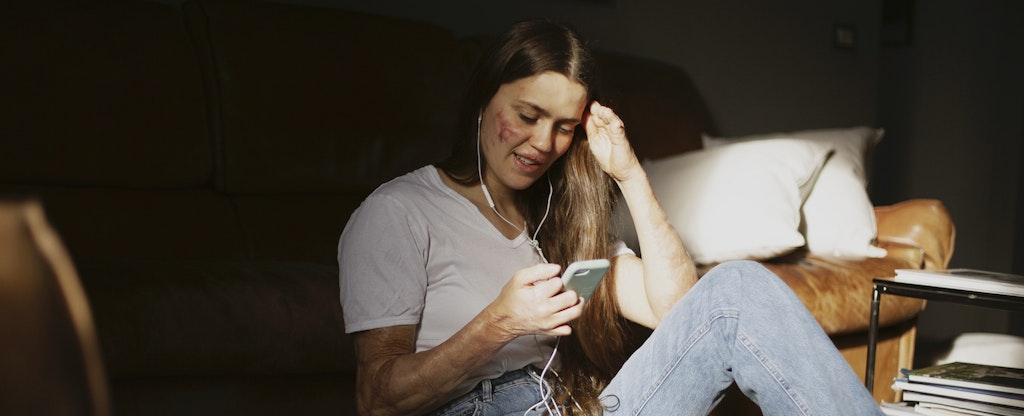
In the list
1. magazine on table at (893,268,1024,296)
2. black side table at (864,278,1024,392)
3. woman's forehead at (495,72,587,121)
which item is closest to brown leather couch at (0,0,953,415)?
black side table at (864,278,1024,392)

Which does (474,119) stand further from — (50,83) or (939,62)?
(939,62)

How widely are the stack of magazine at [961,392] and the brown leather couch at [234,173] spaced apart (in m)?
0.33

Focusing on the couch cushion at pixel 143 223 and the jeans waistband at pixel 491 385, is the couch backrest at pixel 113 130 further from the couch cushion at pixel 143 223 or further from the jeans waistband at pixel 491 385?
the jeans waistband at pixel 491 385

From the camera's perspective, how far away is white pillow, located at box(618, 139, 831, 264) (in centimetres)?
218

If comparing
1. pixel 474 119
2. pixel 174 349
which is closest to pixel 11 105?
pixel 174 349

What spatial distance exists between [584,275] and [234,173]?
1.20 meters

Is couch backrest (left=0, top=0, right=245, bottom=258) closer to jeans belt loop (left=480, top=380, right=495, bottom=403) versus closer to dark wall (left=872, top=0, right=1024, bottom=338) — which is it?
jeans belt loop (left=480, top=380, right=495, bottom=403)

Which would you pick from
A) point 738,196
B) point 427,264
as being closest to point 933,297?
point 738,196

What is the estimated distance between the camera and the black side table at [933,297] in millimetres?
1702

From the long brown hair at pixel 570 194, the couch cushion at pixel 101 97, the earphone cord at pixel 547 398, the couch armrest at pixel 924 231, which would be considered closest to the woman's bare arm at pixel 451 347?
the earphone cord at pixel 547 398

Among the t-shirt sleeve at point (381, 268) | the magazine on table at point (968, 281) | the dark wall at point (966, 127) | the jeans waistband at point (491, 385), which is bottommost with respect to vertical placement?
the dark wall at point (966, 127)

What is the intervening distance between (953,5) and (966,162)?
69 cm

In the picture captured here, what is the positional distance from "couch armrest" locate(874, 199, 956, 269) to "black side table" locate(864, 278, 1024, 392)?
0.55 metres

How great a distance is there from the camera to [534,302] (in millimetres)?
1126
